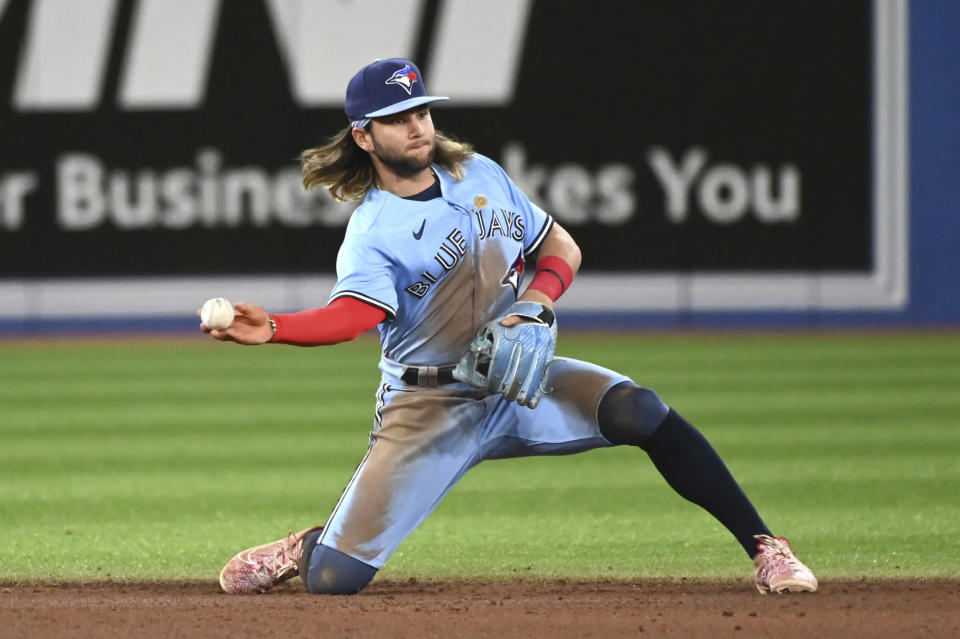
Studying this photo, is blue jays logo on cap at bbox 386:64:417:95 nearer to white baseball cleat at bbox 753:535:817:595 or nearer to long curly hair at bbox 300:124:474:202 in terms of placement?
long curly hair at bbox 300:124:474:202

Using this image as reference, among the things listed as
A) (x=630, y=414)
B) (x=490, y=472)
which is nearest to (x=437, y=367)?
(x=630, y=414)

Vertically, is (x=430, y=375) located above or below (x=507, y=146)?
below

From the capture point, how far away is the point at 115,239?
1438cm

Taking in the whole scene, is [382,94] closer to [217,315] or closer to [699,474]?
[217,315]

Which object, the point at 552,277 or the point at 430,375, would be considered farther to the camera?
the point at 552,277

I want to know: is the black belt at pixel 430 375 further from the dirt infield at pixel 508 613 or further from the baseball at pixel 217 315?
the baseball at pixel 217 315

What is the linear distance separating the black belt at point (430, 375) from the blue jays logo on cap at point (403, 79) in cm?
88

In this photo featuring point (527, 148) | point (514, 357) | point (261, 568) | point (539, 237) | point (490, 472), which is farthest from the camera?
point (527, 148)

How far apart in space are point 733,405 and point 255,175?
640 centimetres

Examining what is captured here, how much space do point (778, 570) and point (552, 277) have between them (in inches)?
46.9

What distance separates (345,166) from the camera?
4.82 meters

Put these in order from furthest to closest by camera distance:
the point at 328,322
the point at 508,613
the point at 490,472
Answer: the point at 490,472, the point at 328,322, the point at 508,613

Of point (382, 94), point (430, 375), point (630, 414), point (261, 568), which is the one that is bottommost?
point (261, 568)

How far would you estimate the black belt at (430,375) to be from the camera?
15.8 feet
